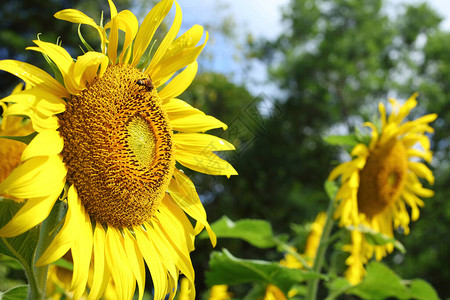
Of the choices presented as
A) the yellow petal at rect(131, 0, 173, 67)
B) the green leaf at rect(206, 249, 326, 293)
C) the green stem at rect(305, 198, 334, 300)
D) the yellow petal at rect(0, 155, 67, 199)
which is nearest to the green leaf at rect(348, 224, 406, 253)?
the green stem at rect(305, 198, 334, 300)

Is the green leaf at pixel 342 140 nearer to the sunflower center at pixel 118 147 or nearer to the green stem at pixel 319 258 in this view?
the green stem at pixel 319 258

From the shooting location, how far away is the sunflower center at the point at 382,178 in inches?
94.8

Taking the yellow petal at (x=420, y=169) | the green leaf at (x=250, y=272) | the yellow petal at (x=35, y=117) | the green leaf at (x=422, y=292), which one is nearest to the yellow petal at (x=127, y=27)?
the yellow petal at (x=35, y=117)

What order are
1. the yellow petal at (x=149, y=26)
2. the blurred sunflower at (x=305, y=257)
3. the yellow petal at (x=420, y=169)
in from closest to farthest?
1. the yellow petal at (x=149, y=26)
2. the blurred sunflower at (x=305, y=257)
3. the yellow petal at (x=420, y=169)

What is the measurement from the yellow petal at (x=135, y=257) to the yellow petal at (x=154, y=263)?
0.01m

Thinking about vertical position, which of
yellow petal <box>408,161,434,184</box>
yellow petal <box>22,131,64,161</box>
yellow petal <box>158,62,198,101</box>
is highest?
yellow petal <box>408,161,434,184</box>

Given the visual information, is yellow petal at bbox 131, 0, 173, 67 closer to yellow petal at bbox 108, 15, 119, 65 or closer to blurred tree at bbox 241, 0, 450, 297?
yellow petal at bbox 108, 15, 119, 65

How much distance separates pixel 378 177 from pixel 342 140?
37 cm

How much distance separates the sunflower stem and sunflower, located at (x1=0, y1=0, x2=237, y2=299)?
1.4 inches

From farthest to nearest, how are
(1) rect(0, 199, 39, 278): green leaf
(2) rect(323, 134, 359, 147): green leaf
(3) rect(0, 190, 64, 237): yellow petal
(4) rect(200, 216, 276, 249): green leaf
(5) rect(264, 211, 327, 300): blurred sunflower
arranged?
(5) rect(264, 211, 327, 300): blurred sunflower, (2) rect(323, 134, 359, 147): green leaf, (4) rect(200, 216, 276, 249): green leaf, (1) rect(0, 199, 39, 278): green leaf, (3) rect(0, 190, 64, 237): yellow petal

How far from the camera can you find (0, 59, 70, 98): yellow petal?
2.72ft

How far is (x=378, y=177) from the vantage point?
96.1 inches

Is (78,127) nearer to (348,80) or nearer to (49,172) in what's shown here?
(49,172)

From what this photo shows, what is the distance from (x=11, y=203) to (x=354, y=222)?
1.72m
